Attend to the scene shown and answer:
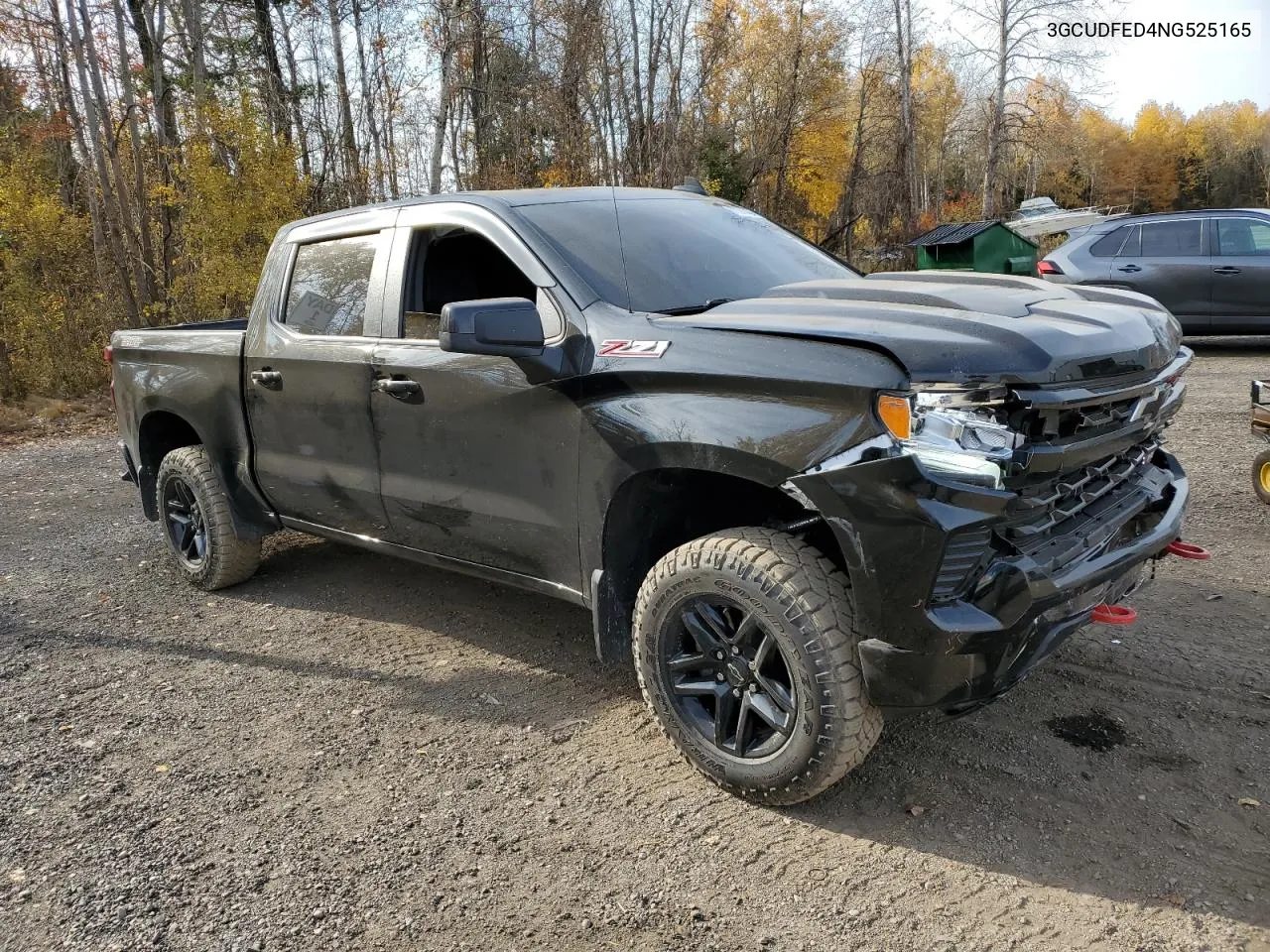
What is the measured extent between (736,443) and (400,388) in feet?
5.11

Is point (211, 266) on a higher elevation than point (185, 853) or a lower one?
higher

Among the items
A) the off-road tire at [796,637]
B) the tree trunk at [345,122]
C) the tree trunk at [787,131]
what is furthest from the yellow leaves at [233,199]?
the tree trunk at [787,131]

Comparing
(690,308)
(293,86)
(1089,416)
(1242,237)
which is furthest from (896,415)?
(293,86)

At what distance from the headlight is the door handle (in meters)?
1.93

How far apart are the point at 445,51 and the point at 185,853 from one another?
18.7 m

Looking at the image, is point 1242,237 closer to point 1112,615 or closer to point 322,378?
point 1112,615

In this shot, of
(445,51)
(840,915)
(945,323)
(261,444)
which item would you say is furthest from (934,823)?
(445,51)

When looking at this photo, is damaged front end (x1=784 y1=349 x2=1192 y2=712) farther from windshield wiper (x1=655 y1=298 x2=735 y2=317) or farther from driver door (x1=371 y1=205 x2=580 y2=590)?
driver door (x1=371 y1=205 x2=580 y2=590)

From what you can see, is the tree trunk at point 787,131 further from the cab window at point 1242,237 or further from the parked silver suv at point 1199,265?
the cab window at point 1242,237

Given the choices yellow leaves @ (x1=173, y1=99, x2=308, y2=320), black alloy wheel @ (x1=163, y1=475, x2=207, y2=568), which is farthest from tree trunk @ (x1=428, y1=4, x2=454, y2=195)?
black alloy wheel @ (x1=163, y1=475, x2=207, y2=568)

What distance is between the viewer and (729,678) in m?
2.91

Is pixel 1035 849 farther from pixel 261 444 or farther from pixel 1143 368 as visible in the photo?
pixel 261 444

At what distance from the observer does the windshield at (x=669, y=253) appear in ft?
10.9

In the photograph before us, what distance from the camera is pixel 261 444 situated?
4.54 m
